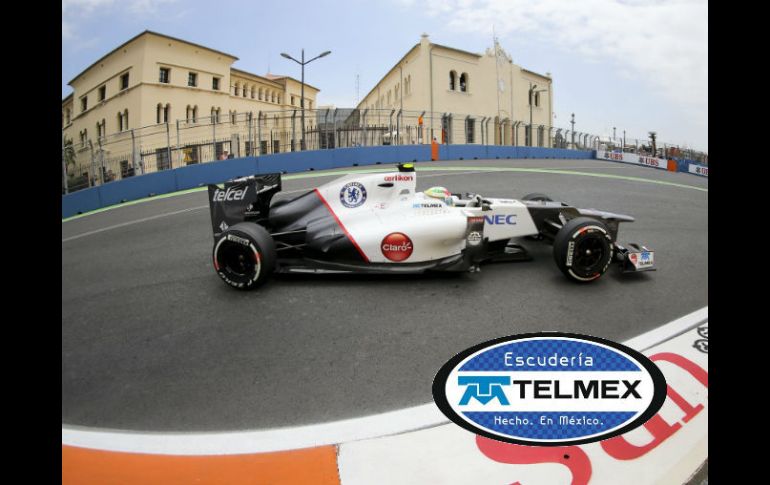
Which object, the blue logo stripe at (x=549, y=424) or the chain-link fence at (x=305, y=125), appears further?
the chain-link fence at (x=305, y=125)

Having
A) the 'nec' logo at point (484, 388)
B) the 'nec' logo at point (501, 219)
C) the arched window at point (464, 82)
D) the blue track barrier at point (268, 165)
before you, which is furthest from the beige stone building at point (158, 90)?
the blue track barrier at point (268, 165)

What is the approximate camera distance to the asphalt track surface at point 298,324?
1252mm

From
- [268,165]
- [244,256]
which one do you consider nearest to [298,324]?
[244,256]

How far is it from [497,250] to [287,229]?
1.47 metres

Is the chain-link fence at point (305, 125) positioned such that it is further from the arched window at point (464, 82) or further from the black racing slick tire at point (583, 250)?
the black racing slick tire at point (583, 250)

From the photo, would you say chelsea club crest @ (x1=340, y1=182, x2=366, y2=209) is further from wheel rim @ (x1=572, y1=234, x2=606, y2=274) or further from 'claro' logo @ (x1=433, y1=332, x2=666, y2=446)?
'claro' logo @ (x1=433, y1=332, x2=666, y2=446)

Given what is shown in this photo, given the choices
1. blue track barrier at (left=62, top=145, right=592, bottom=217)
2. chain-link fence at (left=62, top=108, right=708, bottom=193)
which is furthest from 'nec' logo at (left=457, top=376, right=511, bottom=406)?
blue track barrier at (left=62, top=145, right=592, bottom=217)

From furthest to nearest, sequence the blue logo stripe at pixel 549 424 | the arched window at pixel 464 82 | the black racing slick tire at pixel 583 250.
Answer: the black racing slick tire at pixel 583 250
the arched window at pixel 464 82
the blue logo stripe at pixel 549 424

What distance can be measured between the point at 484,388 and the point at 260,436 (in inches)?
25.1

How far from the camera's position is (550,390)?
35.4 inches

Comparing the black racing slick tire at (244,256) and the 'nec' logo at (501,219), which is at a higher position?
the 'nec' logo at (501,219)

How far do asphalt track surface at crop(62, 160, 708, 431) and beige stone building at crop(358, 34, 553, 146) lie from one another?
617 mm

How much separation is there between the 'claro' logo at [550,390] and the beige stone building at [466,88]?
869mm
